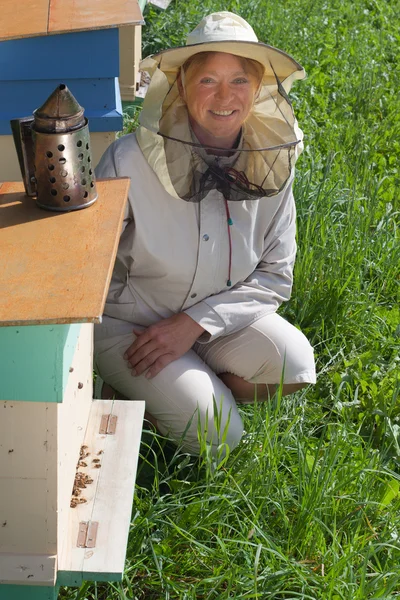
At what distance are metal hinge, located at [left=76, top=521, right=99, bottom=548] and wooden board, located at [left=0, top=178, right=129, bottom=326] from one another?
0.63 metres

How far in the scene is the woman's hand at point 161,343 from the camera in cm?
264

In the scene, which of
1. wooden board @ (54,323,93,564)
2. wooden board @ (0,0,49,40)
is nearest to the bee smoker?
wooden board @ (54,323,93,564)

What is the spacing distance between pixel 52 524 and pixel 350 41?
5.15 m

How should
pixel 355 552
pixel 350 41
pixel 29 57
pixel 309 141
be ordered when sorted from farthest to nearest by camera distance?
pixel 350 41 → pixel 309 141 → pixel 29 57 → pixel 355 552

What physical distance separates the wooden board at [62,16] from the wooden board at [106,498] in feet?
4.08

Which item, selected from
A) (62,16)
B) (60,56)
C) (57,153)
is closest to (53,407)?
(57,153)

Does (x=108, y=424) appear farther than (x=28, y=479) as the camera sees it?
Yes

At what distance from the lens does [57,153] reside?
6.42 ft

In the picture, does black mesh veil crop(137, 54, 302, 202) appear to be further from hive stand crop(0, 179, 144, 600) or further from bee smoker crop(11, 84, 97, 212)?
bee smoker crop(11, 84, 97, 212)

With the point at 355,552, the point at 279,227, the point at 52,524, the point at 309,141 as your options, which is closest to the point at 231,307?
the point at 279,227

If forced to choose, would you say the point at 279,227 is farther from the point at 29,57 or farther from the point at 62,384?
the point at 62,384

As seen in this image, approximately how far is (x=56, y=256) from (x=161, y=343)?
0.87 meters

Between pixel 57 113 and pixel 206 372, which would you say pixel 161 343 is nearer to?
pixel 206 372

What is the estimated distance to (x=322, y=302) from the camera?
337cm
